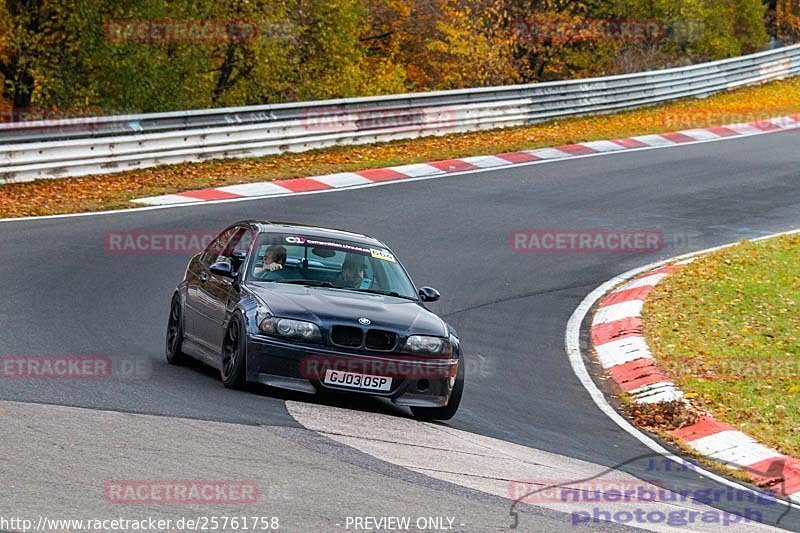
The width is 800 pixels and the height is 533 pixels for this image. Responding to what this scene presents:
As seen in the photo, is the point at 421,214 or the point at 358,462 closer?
the point at 358,462

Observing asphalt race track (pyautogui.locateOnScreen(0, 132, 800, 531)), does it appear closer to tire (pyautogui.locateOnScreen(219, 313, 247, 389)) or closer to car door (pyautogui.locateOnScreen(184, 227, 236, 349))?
tire (pyautogui.locateOnScreen(219, 313, 247, 389))

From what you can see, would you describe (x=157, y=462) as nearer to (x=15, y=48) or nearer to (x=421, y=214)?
(x=421, y=214)

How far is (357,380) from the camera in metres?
9.20

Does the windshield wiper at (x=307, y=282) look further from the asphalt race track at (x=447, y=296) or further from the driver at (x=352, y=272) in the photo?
the asphalt race track at (x=447, y=296)

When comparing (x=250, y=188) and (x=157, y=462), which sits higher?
(x=157, y=462)

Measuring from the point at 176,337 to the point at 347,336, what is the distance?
91.5 inches

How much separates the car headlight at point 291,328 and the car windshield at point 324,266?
2.90 feet

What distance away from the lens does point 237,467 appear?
6.97m

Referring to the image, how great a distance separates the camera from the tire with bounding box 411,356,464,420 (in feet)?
31.3

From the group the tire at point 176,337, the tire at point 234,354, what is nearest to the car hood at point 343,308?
the tire at point 234,354

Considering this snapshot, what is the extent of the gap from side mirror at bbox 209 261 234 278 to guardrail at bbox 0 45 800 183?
10.5 meters

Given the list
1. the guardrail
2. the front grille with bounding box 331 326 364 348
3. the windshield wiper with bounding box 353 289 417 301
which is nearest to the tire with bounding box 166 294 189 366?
the windshield wiper with bounding box 353 289 417 301

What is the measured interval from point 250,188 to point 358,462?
1339 centimetres

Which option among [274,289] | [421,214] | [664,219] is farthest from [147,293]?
[664,219]
